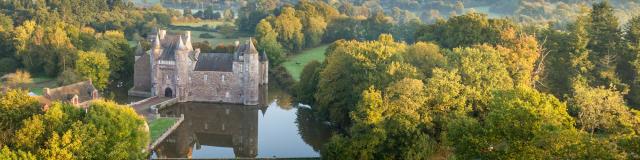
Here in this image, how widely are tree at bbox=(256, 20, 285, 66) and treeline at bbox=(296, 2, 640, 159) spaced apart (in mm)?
17335

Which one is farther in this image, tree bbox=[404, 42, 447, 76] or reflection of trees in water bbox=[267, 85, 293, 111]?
reflection of trees in water bbox=[267, 85, 293, 111]

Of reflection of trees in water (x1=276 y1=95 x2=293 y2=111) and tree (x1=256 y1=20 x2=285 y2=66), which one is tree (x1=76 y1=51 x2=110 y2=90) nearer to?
reflection of trees in water (x1=276 y1=95 x2=293 y2=111)

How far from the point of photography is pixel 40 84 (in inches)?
2507

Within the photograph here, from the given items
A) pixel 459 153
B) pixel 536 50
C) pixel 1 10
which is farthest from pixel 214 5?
pixel 459 153

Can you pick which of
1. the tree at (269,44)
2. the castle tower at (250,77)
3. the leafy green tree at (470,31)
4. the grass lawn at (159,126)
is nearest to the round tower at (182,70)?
the castle tower at (250,77)

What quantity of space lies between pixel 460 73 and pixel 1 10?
71460 mm

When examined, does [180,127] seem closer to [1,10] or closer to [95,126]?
[95,126]

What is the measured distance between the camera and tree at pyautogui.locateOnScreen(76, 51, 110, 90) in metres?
59.5

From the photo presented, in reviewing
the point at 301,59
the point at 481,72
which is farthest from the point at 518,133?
the point at 301,59

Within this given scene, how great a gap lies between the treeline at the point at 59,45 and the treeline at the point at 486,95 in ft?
73.1

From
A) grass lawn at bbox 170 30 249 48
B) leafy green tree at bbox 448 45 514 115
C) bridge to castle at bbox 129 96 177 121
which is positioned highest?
leafy green tree at bbox 448 45 514 115

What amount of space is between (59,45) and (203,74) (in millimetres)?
20996

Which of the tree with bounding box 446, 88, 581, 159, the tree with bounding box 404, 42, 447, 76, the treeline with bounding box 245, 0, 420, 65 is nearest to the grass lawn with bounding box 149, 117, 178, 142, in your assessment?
the tree with bounding box 404, 42, 447, 76

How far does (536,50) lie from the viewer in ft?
152
